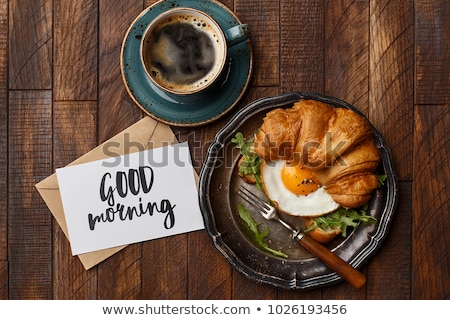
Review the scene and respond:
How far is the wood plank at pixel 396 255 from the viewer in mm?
1179

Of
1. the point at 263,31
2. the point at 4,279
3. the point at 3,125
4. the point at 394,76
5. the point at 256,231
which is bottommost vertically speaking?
the point at 4,279

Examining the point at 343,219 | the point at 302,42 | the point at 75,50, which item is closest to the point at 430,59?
the point at 302,42

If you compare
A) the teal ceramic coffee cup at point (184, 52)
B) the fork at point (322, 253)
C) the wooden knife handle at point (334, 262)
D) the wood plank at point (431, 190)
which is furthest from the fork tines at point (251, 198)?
the wood plank at point (431, 190)

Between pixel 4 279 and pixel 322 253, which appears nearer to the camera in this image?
pixel 322 253

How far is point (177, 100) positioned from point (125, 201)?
271 mm

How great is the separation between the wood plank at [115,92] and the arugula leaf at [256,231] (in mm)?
255

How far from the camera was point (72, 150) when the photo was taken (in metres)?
1.20

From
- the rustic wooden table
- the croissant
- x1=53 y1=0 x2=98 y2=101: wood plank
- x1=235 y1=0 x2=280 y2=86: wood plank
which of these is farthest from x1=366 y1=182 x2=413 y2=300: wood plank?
x1=53 y1=0 x2=98 y2=101: wood plank

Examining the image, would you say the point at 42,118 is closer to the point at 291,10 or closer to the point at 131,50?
the point at 131,50

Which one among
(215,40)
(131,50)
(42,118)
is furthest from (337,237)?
(42,118)

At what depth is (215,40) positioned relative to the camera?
1107 mm

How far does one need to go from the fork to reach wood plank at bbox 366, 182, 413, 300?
0.21 feet

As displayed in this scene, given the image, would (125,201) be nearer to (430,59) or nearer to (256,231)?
(256,231)

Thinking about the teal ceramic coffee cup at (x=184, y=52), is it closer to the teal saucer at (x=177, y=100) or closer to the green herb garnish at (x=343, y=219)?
the teal saucer at (x=177, y=100)
